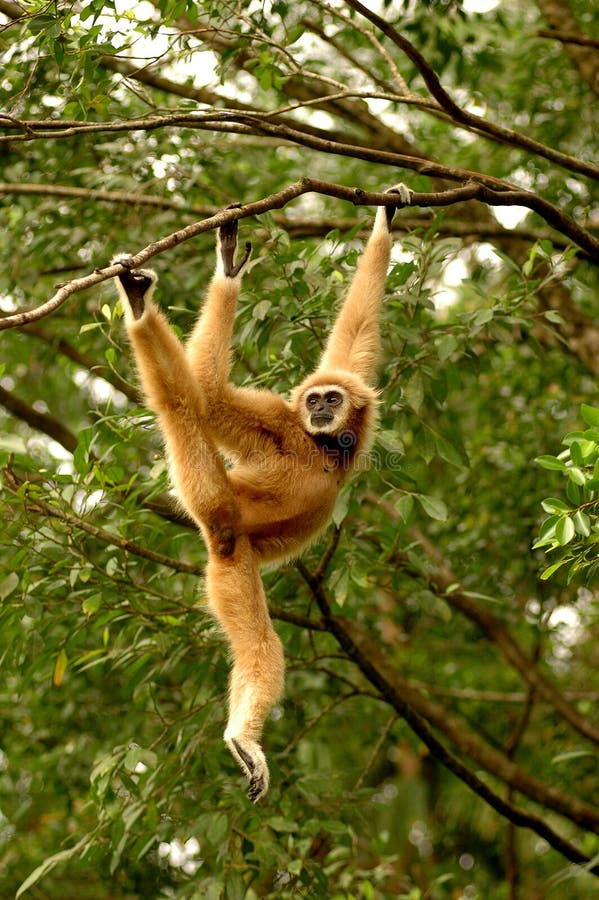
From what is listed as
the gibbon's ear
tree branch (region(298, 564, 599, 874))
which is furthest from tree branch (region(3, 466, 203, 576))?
the gibbon's ear

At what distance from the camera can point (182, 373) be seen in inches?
165

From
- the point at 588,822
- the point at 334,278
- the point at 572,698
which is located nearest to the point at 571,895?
the point at 572,698

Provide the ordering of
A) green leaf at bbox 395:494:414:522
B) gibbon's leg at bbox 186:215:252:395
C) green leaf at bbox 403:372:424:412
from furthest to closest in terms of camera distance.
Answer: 1. green leaf at bbox 403:372:424:412
2. green leaf at bbox 395:494:414:522
3. gibbon's leg at bbox 186:215:252:395

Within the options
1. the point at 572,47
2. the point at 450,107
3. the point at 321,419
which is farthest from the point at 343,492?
the point at 572,47

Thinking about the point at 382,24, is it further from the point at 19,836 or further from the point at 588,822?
the point at 19,836

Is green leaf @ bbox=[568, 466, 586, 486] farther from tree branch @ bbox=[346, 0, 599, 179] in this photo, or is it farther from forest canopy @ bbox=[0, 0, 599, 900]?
tree branch @ bbox=[346, 0, 599, 179]

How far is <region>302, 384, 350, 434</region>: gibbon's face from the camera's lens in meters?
4.84

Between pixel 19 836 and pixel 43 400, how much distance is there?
14.0 ft

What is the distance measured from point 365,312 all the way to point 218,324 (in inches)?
46.4

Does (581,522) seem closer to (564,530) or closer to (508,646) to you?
(564,530)

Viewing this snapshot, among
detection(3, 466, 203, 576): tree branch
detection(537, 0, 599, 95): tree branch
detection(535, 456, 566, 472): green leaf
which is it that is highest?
detection(537, 0, 599, 95): tree branch

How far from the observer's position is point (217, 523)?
4.66m

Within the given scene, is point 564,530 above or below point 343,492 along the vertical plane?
above

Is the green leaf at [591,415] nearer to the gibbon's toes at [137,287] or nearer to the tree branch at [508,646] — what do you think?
the gibbon's toes at [137,287]
